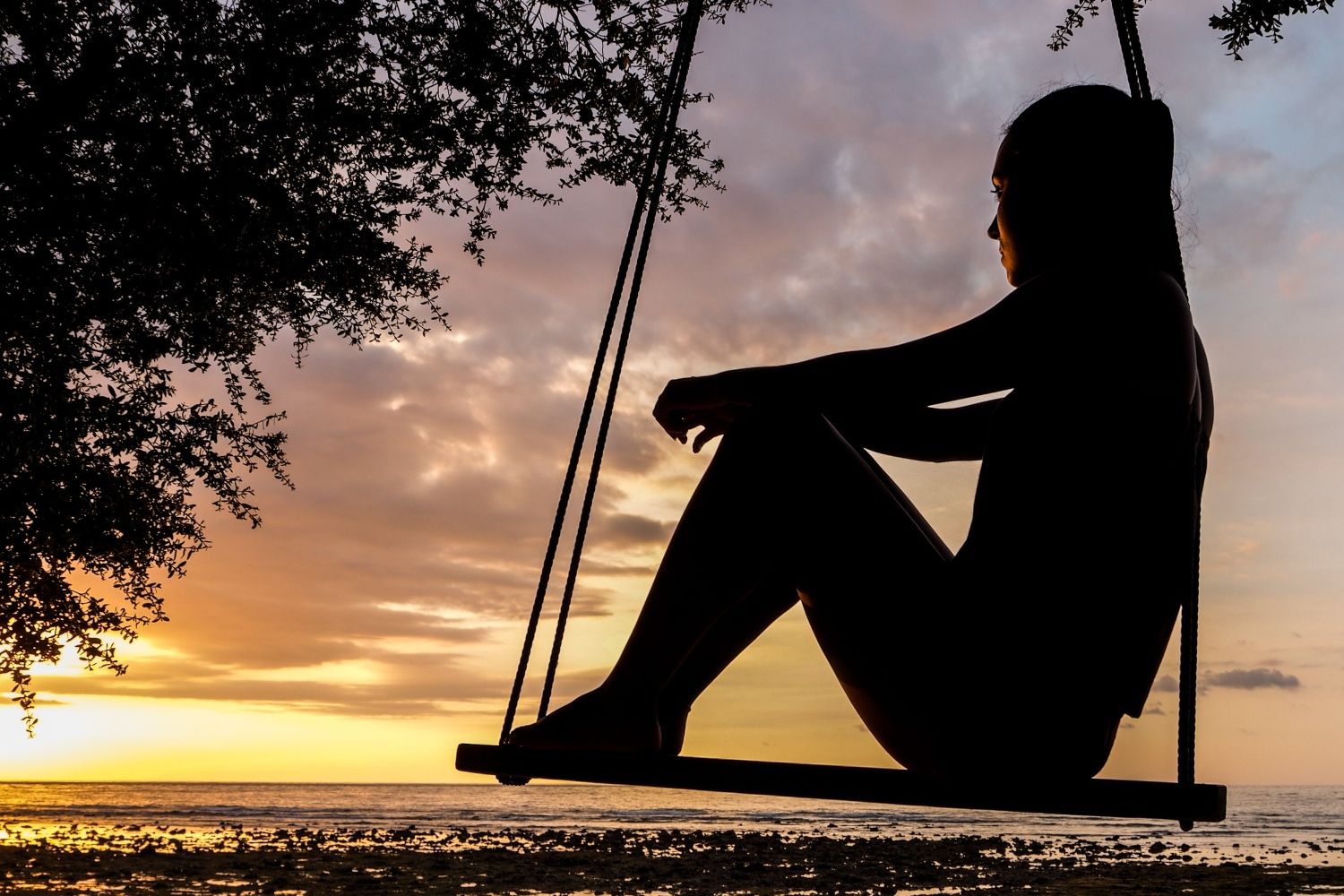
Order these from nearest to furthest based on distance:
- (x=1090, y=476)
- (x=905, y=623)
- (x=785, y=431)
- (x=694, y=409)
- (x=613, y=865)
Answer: (x=1090, y=476), (x=905, y=623), (x=785, y=431), (x=694, y=409), (x=613, y=865)

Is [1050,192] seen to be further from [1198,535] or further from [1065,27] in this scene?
[1065,27]

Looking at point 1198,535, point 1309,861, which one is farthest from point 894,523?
point 1309,861

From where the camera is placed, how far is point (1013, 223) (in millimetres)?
2463

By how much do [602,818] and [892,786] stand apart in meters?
42.7

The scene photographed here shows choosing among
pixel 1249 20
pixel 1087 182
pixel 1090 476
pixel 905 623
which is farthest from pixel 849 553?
pixel 1249 20

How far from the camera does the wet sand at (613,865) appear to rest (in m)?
15.7

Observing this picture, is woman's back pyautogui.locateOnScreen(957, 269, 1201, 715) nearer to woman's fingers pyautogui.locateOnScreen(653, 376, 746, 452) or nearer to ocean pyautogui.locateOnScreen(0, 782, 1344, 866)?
woman's fingers pyautogui.locateOnScreen(653, 376, 746, 452)

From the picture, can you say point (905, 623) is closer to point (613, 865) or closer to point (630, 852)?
point (613, 865)

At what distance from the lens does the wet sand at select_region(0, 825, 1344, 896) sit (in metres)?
15.7

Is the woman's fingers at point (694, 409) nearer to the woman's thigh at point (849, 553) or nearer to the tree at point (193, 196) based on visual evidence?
the woman's thigh at point (849, 553)

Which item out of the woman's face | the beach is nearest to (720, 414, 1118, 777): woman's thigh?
the woman's face

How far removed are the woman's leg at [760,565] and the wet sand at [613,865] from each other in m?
13.6

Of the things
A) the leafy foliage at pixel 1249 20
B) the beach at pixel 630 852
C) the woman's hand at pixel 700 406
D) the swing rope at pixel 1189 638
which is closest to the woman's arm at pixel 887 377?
the woman's hand at pixel 700 406

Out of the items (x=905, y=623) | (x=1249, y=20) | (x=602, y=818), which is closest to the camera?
(x=905, y=623)
